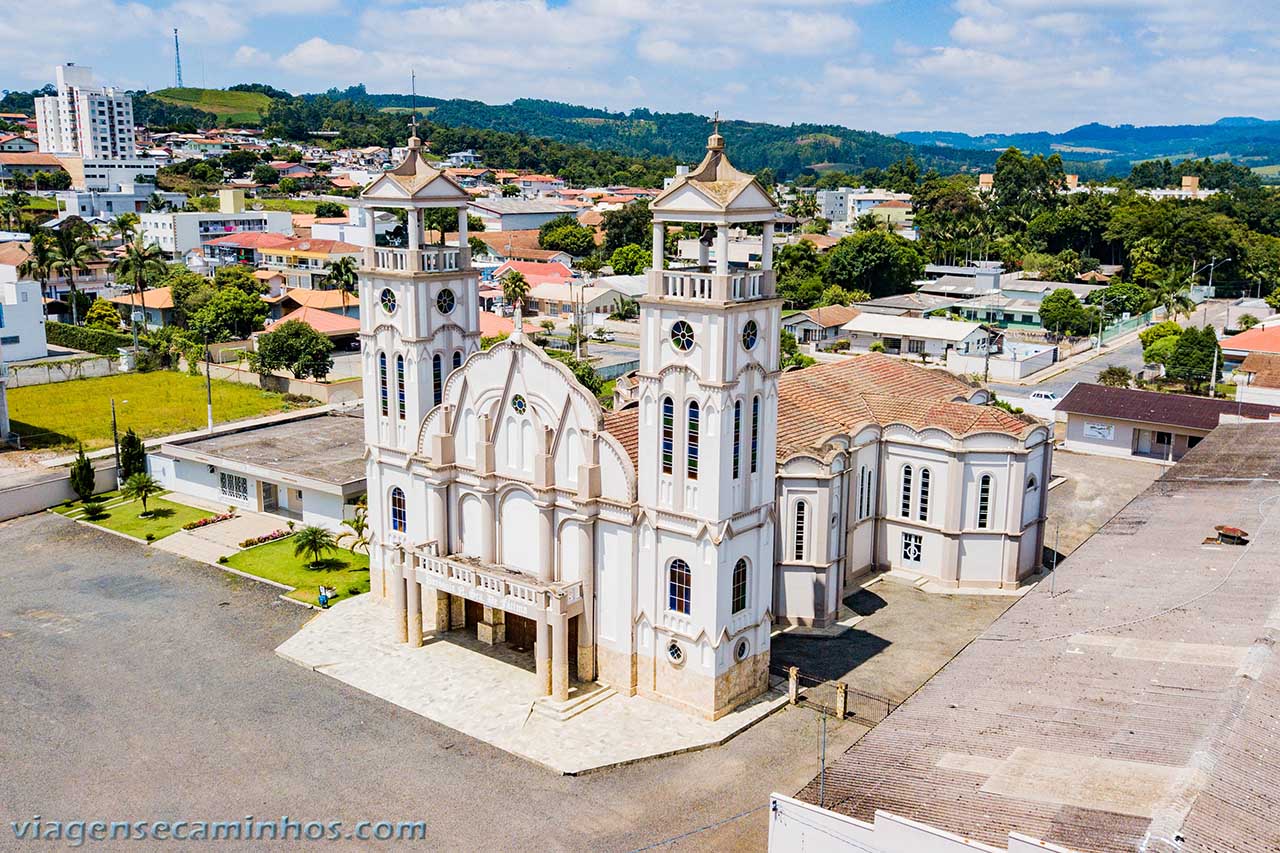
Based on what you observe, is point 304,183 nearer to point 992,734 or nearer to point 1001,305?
point 1001,305

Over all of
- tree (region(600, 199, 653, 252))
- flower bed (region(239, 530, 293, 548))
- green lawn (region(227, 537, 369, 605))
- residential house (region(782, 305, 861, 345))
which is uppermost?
tree (region(600, 199, 653, 252))

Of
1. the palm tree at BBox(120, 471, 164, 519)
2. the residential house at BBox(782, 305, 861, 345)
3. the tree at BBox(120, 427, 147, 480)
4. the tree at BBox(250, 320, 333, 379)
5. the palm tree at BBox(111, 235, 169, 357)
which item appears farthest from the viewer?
the residential house at BBox(782, 305, 861, 345)

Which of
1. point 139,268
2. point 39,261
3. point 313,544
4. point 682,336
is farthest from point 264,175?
point 682,336

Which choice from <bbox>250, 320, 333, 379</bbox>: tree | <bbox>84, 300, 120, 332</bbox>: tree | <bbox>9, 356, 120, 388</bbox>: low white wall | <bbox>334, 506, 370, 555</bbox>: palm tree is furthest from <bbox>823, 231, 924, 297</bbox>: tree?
<bbox>334, 506, 370, 555</bbox>: palm tree

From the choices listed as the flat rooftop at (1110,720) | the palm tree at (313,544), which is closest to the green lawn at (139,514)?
the palm tree at (313,544)

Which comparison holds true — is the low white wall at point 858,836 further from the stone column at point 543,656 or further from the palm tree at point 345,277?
the palm tree at point 345,277

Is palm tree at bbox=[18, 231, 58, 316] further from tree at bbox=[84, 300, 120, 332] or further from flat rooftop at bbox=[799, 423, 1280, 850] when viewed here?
flat rooftop at bbox=[799, 423, 1280, 850]

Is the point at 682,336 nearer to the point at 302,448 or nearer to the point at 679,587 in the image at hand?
the point at 679,587
